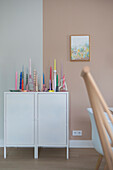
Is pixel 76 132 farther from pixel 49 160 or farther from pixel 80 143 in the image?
pixel 49 160

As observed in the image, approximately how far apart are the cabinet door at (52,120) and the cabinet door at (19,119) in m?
0.14

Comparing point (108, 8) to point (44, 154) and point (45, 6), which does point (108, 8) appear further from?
point (44, 154)

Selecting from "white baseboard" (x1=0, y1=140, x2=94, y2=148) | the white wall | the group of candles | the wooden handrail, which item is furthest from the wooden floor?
the wooden handrail

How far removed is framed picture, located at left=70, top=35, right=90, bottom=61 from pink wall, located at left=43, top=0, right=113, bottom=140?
0.07 metres

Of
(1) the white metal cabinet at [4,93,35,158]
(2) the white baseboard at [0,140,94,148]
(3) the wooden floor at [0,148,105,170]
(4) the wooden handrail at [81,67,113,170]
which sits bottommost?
(3) the wooden floor at [0,148,105,170]

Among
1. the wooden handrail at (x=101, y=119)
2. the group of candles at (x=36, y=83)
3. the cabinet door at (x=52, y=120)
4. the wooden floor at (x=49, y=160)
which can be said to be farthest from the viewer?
the group of candles at (x=36, y=83)

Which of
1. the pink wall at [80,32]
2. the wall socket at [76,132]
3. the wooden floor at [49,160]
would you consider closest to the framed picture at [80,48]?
the pink wall at [80,32]

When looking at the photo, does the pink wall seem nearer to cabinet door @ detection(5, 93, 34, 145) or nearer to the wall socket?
the wall socket

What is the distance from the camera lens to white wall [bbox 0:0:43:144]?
301cm

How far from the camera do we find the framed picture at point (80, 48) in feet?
9.72

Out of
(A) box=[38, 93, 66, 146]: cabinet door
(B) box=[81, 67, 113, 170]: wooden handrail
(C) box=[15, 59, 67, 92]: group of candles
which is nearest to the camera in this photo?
(B) box=[81, 67, 113, 170]: wooden handrail

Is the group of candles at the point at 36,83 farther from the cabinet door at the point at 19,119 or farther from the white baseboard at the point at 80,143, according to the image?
the white baseboard at the point at 80,143

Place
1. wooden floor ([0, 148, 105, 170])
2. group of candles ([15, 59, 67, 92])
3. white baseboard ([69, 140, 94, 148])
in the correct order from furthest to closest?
white baseboard ([69, 140, 94, 148]) < group of candles ([15, 59, 67, 92]) < wooden floor ([0, 148, 105, 170])

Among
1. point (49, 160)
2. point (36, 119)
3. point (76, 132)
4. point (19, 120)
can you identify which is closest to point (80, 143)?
point (76, 132)
